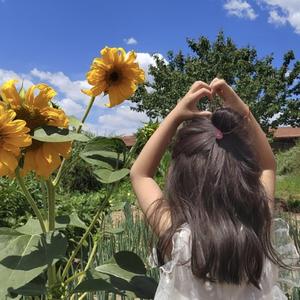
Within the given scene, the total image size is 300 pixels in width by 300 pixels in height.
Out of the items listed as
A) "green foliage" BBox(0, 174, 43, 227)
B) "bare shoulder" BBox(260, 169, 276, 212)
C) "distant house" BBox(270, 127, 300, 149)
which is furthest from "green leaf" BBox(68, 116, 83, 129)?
"distant house" BBox(270, 127, 300, 149)

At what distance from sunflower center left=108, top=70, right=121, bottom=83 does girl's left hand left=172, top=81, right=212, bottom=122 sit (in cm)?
16

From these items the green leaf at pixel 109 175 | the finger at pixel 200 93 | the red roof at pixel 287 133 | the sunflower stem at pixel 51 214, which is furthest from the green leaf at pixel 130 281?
the red roof at pixel 287 133

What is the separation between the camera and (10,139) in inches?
38.6

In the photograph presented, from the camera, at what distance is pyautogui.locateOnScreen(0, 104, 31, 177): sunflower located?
3.20 feet

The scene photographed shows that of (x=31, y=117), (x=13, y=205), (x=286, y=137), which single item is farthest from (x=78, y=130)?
(x=286, y=137)

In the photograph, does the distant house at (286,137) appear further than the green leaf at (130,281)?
Yes

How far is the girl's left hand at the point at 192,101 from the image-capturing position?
1275 millimetres

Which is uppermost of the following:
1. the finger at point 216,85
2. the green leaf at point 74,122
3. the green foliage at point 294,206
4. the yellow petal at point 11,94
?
the finger at point 216,85

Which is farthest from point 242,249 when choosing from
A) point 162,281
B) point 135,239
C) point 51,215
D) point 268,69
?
point 268,69

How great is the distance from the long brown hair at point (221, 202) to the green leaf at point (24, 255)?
11.2 inches

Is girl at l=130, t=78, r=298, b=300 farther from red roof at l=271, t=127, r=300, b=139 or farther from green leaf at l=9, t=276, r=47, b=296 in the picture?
red roof at l=271, t=127, r=300, b=139

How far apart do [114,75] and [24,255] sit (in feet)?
1.56

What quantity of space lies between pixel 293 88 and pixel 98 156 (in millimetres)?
11857

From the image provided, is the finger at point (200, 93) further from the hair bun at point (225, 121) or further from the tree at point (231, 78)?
the tree at point (231, 78)
